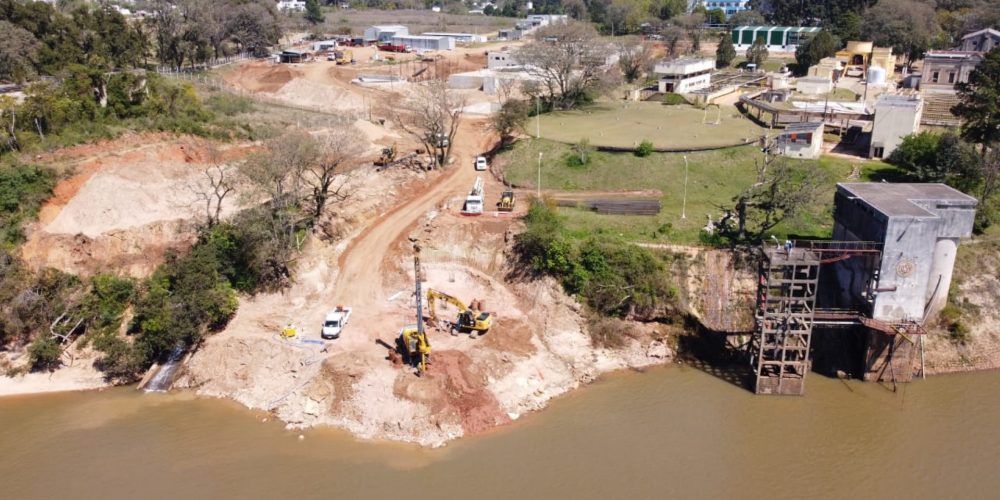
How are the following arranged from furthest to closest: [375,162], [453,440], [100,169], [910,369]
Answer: [375,162], [100,169], [910,369], [453,440]

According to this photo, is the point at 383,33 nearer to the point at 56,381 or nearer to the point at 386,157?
the point at 386,157

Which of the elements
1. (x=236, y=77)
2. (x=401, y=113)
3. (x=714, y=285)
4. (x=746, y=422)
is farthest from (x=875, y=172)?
(x=236, y=77)

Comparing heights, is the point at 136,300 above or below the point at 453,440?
above

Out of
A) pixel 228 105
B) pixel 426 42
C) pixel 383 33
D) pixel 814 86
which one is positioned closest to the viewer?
pixel 228 105

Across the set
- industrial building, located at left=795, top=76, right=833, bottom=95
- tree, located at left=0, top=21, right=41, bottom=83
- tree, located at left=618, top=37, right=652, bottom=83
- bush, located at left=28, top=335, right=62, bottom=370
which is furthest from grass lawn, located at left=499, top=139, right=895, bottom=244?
tree, located at left=0, top=21, right=41, bottom=83

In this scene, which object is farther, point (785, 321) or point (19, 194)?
point (19, 194)

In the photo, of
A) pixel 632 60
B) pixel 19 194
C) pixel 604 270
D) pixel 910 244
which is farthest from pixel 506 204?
pixel 632 60

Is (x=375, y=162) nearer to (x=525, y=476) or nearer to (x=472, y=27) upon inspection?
(x=525, y=476)
